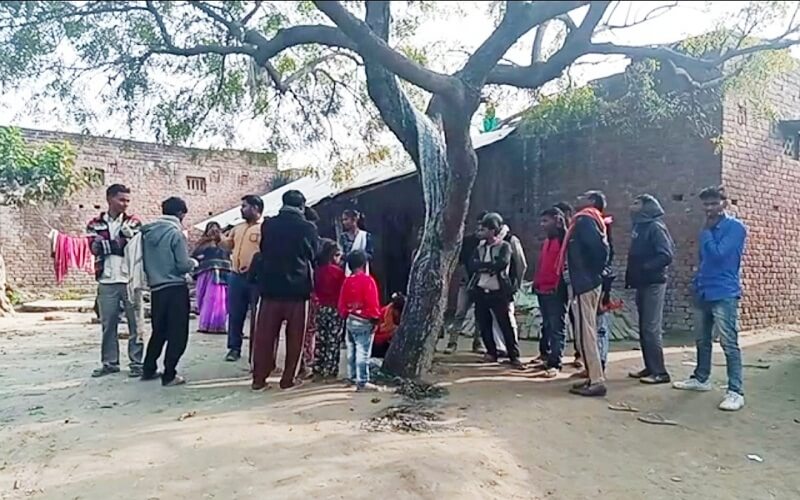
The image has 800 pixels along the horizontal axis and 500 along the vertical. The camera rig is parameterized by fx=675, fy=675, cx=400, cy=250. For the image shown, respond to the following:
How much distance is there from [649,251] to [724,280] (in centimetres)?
71

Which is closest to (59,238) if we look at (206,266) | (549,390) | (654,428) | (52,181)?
(52,181)

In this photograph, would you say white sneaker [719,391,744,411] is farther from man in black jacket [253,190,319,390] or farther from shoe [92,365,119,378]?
shoe [92,365,119,378]

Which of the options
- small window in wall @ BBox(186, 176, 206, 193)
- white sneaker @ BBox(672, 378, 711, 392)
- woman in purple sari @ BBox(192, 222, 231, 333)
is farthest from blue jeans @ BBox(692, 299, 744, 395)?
small window in wall @ BBox(186, 176, 206, 193)

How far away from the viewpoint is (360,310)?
5.30 metres

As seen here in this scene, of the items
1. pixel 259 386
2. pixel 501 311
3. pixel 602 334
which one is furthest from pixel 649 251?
pixel 259 386

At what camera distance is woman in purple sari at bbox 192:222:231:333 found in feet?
28.8

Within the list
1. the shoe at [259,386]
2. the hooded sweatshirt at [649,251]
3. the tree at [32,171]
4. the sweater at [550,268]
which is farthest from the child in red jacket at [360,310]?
the tree at [32,171]

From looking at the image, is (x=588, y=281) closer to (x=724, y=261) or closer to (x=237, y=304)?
(x=724, y=261)

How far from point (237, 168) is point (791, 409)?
711 inches

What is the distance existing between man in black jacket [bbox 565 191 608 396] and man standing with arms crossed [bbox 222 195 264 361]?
2.92 metres

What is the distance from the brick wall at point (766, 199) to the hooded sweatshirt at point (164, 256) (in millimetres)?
6781

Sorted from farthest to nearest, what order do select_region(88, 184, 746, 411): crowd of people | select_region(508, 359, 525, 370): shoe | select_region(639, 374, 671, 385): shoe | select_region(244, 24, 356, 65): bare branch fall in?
select_region(508, 359, 525, 370): shoe < select_region(639, 374, 671, 385): shoe < select_region(88, 184, 746, 411): crowd of people < select_region(244, 24, 356, 65): bare branch

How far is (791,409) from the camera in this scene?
5148mm

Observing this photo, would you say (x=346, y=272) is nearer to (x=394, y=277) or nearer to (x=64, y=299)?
(x=394, y=277)
